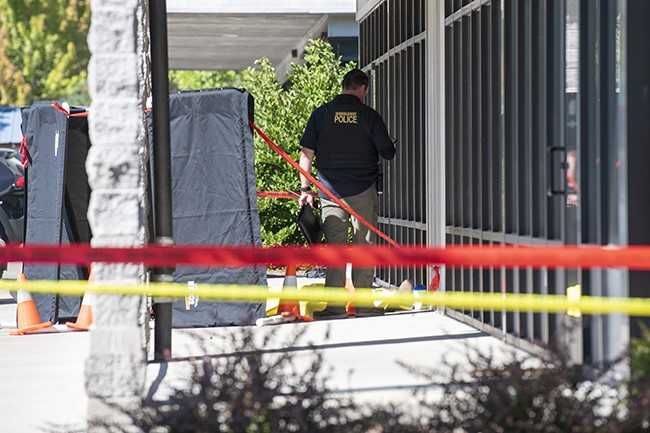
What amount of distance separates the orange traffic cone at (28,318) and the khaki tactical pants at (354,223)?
2.35 meters

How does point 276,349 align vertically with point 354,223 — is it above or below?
below

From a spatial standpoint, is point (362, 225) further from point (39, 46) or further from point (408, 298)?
point (39, 46)

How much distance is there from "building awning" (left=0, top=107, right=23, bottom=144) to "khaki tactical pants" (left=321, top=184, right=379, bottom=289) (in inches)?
776

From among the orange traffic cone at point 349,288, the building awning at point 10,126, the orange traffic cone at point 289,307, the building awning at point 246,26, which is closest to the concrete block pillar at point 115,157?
the orange traffic cone at point 289,307

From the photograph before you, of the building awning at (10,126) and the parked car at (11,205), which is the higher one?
the building awning at (10,126)

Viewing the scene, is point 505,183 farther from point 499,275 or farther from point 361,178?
point 361,178

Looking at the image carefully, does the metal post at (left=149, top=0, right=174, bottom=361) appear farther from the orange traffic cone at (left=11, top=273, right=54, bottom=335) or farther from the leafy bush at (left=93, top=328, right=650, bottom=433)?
the leafy bush at (left=93, top=328, right=650, bottom=433)

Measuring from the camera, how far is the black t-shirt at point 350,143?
Answer: 13391mm

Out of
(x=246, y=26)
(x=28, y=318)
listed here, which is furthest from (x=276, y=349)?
(x=246, y=26)

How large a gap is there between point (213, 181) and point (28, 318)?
189cm

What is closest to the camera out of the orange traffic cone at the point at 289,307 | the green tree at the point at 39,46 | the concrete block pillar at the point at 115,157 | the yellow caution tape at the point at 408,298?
the yellow caution tape at the point at 408,298

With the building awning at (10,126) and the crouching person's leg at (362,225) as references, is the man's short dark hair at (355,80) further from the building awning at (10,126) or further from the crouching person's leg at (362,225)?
the building awning at (10,126)

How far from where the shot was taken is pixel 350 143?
13.4 m

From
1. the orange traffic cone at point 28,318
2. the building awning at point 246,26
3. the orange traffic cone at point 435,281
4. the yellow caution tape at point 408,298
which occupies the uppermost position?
the building awning at point 246,26
